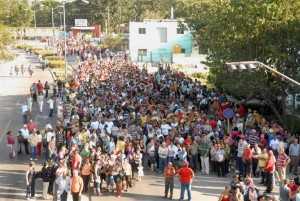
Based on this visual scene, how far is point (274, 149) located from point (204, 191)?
3.48 meters

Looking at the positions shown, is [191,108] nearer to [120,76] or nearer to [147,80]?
[147,80]

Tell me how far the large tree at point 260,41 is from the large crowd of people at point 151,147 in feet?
5.42

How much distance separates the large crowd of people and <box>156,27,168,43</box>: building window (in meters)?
40.4

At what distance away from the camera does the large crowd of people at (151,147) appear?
64.4 feet

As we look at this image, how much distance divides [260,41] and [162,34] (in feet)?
146

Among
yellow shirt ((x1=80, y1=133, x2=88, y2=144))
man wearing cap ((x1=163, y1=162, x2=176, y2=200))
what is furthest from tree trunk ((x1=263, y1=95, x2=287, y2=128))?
man wearing cap ((x1=163, y1=162, x2=176, y2=200))

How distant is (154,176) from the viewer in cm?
2255

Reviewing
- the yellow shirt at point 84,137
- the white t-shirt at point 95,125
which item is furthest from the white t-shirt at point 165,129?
the yellow shirt at point 84,137

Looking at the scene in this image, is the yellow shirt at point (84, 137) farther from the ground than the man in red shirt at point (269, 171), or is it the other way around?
the yellow shirt at point (84, 137)

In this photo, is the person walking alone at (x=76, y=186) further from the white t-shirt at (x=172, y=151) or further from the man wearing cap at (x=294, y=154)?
the man wearing cap at (x=294, y=154)

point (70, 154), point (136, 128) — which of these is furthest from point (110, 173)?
point (136, 128)

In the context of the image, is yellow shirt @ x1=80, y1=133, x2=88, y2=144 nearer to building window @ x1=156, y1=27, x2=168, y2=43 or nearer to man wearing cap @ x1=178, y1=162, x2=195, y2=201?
man wearing cap @ x1=178, y1=162, x2=195, y2=201

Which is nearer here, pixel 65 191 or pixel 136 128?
pixel 65 191

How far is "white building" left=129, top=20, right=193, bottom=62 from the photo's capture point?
7244cm
